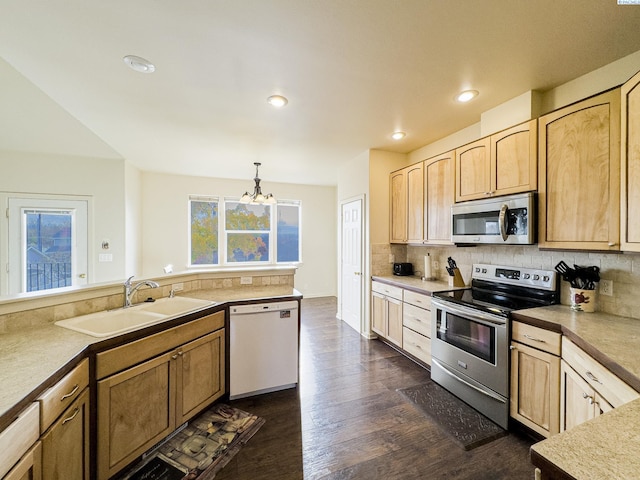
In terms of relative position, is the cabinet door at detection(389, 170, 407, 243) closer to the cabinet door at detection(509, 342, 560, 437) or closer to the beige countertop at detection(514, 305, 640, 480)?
the cabinet door at detection(509, 342, 560, 437)

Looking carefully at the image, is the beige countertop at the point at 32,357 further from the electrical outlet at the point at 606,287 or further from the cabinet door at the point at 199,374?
the electrical outlet at the point at 606,287

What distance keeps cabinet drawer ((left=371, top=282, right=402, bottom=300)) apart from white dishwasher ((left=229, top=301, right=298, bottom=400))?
4.51 ft

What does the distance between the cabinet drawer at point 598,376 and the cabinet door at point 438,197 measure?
1.44m

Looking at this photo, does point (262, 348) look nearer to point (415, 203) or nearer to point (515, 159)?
point (415, 203)

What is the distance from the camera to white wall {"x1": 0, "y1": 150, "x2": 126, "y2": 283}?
354 centimetres

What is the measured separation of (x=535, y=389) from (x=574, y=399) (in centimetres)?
28

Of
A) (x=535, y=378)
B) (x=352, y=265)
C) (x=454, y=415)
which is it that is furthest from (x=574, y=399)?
(x=352, y=265)

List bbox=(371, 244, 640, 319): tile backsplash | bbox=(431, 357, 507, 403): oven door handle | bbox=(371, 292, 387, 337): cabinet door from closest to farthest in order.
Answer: bbox=(371, 244, 640, 319): tile backsplash, bbox=(431, 357, 507, 403): oven door handle, bbox=(371, 292, 387, 337): cabinet door

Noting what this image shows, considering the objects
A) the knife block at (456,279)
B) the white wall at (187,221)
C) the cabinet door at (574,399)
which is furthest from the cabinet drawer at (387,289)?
the white wall at (187,221)

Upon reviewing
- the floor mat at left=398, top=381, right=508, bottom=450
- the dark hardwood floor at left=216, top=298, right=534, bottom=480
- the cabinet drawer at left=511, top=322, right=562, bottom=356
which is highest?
the cabinet drawer at left=511, top=322, right=562, bottom=356

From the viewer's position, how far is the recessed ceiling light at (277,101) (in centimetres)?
230

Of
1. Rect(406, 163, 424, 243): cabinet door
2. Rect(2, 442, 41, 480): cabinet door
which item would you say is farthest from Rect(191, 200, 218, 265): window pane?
Rect(2, 442, 41, 480): cabinet door

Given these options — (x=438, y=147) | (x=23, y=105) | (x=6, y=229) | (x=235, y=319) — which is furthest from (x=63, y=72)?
(x=438, y=147)

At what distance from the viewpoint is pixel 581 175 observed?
1765 mm
